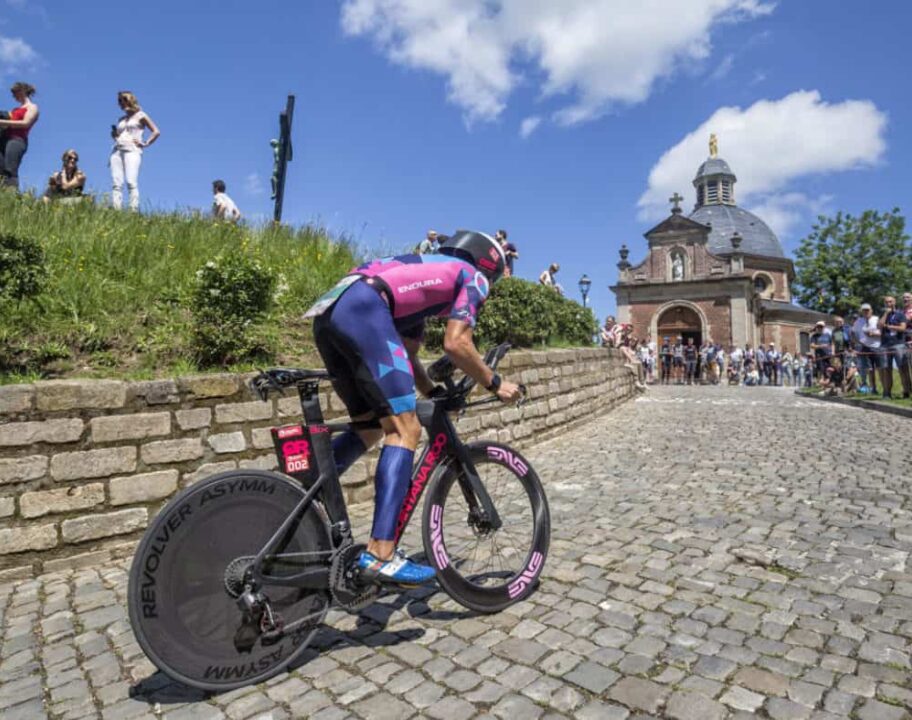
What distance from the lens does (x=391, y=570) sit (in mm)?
2641

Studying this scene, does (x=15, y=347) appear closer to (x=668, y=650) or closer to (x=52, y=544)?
(x=52, y=544)

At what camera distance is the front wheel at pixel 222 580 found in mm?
2238

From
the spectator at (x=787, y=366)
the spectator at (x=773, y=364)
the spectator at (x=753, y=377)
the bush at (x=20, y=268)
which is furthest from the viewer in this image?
the spectator at (x=787, y=366)

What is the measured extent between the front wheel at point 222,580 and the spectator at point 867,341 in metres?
14.6

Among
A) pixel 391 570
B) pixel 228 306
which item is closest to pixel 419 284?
pixel 391 570

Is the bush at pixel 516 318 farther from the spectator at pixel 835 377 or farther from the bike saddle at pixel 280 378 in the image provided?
the spectator at pixel 835 377

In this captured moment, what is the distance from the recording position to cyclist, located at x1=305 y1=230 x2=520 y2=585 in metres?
2.69

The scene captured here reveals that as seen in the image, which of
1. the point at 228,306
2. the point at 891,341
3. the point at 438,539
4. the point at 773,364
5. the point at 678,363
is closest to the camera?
the point at 438,539

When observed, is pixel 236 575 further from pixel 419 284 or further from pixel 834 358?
pixel 834 358

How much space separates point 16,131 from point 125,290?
5.98 m

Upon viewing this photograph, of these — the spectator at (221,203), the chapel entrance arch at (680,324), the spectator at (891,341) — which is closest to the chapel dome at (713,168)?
the chapel entrance arch at (680,324)

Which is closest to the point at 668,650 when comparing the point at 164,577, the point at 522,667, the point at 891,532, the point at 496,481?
the point at 522,667

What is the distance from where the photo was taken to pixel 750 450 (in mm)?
7848

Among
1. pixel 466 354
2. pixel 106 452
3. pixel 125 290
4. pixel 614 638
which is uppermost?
pixel 125 290
